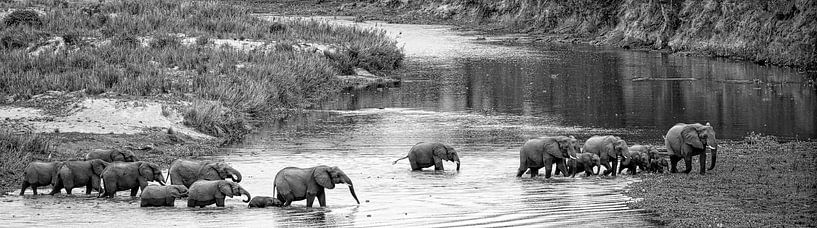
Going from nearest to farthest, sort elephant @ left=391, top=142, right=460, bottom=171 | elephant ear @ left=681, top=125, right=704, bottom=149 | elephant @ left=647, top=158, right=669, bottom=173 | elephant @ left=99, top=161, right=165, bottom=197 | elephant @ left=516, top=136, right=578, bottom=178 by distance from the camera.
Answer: elephant @ left=99, top=161, right=165, bottom=197, elephant ear @ left=681, top=125, right=704, bottom=149, elephant @ left=516, top=136, right=578, bottom=178, elephant @ left=647, top=158, right=669, bottom=173, elephant @ left=391, top=142, right=460, bottom=171

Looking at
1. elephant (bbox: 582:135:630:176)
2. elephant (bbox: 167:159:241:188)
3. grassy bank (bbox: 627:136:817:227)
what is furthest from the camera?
A: elephant (bbox: 582:135:630:176)

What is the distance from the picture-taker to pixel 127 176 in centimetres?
2136

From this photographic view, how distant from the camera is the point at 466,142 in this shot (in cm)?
3088

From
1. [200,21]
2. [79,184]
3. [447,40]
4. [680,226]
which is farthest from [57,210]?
[447,40]

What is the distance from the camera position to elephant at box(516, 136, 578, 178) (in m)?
23.9

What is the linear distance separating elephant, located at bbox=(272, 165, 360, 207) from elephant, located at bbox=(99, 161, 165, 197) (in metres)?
2.50

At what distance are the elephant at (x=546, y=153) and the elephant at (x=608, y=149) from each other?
0.73 m

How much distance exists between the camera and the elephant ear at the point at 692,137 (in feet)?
77.9

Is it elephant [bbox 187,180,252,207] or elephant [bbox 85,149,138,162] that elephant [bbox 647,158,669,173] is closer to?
elephant [bbox 187,180,252,207]

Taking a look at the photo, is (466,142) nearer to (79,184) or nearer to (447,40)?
(79,184)

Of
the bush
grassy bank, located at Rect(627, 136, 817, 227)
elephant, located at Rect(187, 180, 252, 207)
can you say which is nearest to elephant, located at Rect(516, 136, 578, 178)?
grassy bank, located at Rect(627, 136, 817, 227)

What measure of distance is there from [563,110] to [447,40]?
3102 centimetres

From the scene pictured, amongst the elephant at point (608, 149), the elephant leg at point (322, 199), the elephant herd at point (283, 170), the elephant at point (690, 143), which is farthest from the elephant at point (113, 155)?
the elephant at point (690, 143)

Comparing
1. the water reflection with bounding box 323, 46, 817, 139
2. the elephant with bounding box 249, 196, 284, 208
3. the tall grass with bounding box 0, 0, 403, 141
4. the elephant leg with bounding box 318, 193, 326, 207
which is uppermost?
the tall grass with bounding box 0, 0, 403, 141
